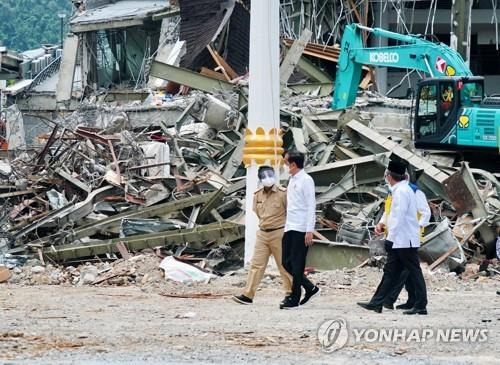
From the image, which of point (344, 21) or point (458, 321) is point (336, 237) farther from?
point (344, 21)

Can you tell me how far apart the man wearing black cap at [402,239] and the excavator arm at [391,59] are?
10897 millimetres

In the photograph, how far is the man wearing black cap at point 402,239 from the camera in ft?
37.8

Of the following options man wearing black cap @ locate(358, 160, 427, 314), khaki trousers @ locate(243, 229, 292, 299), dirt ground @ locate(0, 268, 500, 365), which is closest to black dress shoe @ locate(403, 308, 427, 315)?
man wearing black cap @ locate(358, 160, 427, 314)

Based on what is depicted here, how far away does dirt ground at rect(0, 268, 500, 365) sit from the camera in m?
9.12

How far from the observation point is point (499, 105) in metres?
20.6

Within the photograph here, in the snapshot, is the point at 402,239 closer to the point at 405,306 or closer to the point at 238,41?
the point at 405,306

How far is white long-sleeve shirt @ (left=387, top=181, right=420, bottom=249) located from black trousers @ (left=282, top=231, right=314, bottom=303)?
0.90 m

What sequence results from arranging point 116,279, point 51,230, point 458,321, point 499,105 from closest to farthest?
point 458,321, point 116,279, point 51,230, point 499,105

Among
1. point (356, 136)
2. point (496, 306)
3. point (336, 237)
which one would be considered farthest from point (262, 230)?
point (356, 136)

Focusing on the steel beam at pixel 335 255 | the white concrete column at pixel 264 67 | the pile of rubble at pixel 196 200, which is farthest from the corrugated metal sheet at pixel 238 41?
the white concrete column at pixel 264 67

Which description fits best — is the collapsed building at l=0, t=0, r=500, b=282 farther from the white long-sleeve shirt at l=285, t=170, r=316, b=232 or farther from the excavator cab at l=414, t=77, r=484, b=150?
the white long-sleeve shirt at l=285, t=170, r=316, b=232

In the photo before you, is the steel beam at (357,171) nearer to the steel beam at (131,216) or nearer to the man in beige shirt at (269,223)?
the steel beam at (131,216)

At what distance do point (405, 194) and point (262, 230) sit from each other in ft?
5.36

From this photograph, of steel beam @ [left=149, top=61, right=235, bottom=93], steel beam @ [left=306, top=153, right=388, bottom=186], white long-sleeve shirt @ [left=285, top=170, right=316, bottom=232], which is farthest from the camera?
steel beam @ [left=149, top=61, right=235, bottom=93]
